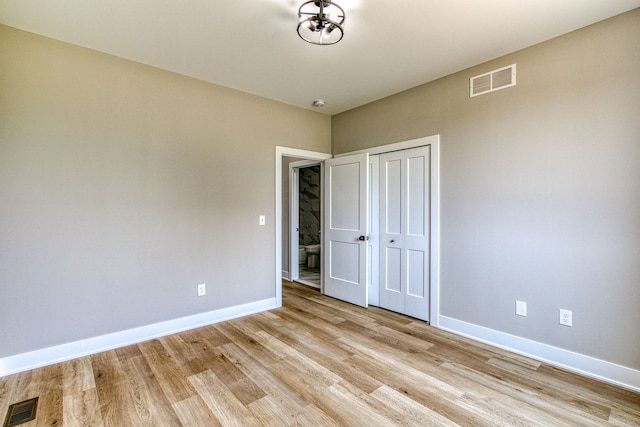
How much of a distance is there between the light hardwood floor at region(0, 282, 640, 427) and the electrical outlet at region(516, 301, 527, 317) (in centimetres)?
37

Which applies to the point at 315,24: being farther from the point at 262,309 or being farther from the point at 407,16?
the point at 262,309

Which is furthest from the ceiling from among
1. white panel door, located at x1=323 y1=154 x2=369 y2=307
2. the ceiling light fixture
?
white panel door, located at x1=323 y1=154 x2=369 y2=307

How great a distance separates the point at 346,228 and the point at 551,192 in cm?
223

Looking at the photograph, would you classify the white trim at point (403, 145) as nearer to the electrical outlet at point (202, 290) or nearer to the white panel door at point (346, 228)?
the white panel door at point (346, 228)

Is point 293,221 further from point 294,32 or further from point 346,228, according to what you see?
point 294,32

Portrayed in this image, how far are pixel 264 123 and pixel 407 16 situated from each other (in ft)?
6.71

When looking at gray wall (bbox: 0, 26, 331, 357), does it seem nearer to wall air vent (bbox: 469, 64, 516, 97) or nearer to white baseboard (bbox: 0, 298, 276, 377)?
white baseboard (bbox: 0, 298, 276, 377)

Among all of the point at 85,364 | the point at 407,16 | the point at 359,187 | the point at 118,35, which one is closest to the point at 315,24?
the point at 407,16

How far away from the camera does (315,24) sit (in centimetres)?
209

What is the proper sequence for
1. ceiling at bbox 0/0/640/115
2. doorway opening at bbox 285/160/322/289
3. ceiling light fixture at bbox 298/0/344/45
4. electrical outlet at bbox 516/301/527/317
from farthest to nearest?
1. doorway opening at bbox 285/160/322/289
2. electrical outlet at bbox 516/301/527/317
3. ceiling at bbox 0/0/640/115
4. ceiling light fixture at bbox 298/0/344/45

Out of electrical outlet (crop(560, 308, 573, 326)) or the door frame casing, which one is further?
the door frame casing

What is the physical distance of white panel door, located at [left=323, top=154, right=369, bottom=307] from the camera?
12.4ft

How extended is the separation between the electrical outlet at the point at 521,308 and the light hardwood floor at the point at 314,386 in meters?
0.37

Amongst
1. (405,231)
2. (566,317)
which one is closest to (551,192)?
(566,317)
